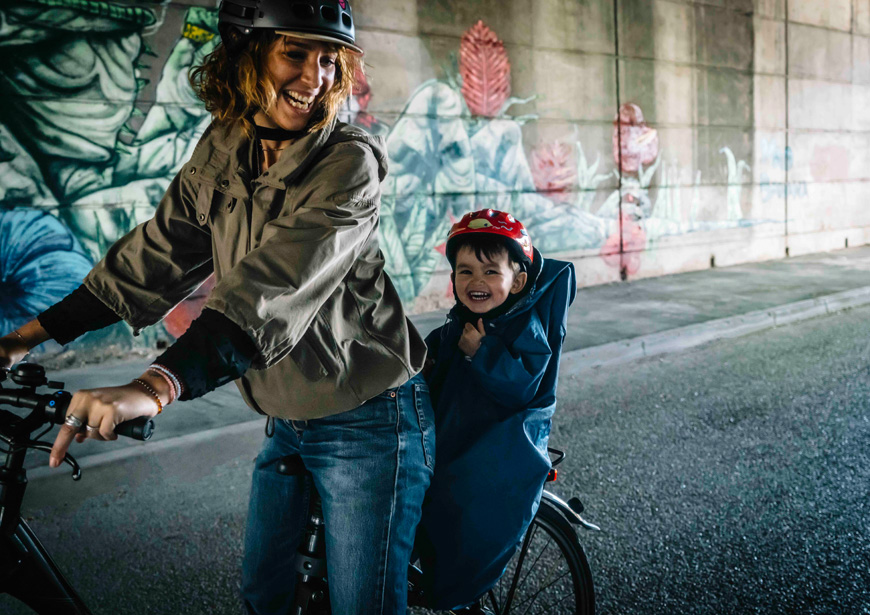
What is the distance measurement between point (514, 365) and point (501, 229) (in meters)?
0.40

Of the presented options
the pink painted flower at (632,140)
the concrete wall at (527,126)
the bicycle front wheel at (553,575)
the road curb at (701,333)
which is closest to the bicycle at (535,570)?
the bicycle front wheel at (553,575)

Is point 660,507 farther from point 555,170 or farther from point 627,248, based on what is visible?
point 627,248

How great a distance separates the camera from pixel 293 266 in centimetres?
148

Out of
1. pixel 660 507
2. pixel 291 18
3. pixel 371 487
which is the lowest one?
pixel 660 507

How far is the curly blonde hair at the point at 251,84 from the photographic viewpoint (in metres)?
1.81

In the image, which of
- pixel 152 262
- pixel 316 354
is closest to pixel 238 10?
pixel 152 262

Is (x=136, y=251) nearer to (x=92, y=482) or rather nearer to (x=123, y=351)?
(x=92, y=482)

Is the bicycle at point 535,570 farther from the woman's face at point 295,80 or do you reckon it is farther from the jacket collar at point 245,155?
the woman's face at point 295,80

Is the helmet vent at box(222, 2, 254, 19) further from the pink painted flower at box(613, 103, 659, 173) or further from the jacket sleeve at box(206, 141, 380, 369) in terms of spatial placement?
the pink painted flower at box(613, 103, 659, 173)

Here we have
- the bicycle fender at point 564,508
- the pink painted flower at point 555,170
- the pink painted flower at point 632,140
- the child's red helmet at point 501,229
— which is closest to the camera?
the child's red helmet at point 501,229

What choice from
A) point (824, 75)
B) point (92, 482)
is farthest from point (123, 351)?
point (824, 75)

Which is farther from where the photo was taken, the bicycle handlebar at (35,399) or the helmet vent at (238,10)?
the helmet vent at (238,10)

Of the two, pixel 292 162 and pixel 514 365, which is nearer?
pixel 292 162

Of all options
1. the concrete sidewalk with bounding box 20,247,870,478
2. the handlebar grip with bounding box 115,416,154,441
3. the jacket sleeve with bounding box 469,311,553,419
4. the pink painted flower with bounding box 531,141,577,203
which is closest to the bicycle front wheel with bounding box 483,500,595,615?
the jacket sleeve with bounding box 469,311,553,419
